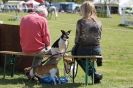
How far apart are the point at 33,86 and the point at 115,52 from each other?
8.74m

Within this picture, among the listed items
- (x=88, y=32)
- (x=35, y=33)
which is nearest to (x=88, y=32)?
(x=88, y=32)

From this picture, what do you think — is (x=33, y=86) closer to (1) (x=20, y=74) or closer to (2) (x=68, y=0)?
(1) (x=20, y=74)

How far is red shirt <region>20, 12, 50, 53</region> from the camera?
1077 cm

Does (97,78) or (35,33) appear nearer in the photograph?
(35,33)

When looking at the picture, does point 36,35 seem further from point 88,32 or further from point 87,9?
point 87,9

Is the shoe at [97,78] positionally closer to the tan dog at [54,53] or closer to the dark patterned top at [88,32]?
the dark patterned top at [88,32]

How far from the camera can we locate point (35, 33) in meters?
10.8

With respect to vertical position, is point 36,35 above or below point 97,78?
above

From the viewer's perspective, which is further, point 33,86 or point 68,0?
point 68,0

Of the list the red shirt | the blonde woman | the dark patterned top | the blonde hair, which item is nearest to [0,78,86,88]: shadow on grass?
the blonde woman

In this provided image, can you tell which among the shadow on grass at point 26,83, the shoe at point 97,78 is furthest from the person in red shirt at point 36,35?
the shoe at point 97,78

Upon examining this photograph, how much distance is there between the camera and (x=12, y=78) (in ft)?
37.1

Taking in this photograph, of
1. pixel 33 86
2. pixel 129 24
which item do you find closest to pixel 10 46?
pixel 33 86

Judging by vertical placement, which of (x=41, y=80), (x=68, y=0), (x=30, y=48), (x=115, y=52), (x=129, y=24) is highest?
(x=30, y=48)
